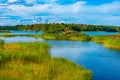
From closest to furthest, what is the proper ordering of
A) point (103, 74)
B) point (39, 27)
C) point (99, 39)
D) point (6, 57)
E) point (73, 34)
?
point (6, 57) → point (103, 74) → point (99, 39) → point (73, 34) → point (39, 27)

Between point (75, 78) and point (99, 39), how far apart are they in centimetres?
5166

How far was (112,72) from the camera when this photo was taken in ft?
81.0

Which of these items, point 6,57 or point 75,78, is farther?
point 6,57

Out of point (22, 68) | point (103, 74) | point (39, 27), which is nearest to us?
point (22, 68)

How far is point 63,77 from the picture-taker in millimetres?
17297

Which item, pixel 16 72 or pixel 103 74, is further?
pixel 103 74

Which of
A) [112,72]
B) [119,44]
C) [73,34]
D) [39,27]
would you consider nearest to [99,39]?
[73,34]

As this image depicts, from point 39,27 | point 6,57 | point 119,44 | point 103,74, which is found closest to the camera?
point 6,57

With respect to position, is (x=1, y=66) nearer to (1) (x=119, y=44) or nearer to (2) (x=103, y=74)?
(2) (x=103, y=74)

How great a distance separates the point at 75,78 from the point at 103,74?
21.7ft

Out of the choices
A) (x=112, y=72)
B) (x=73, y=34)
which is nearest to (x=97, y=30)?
(x=73, y=34)

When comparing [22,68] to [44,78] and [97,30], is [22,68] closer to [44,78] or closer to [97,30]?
[44,78]

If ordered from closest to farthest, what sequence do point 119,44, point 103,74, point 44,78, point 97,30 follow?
point 44,78 < point 103,74 < point 119,44 < point 97,30

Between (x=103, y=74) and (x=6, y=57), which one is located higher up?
(x=6, y=57)
